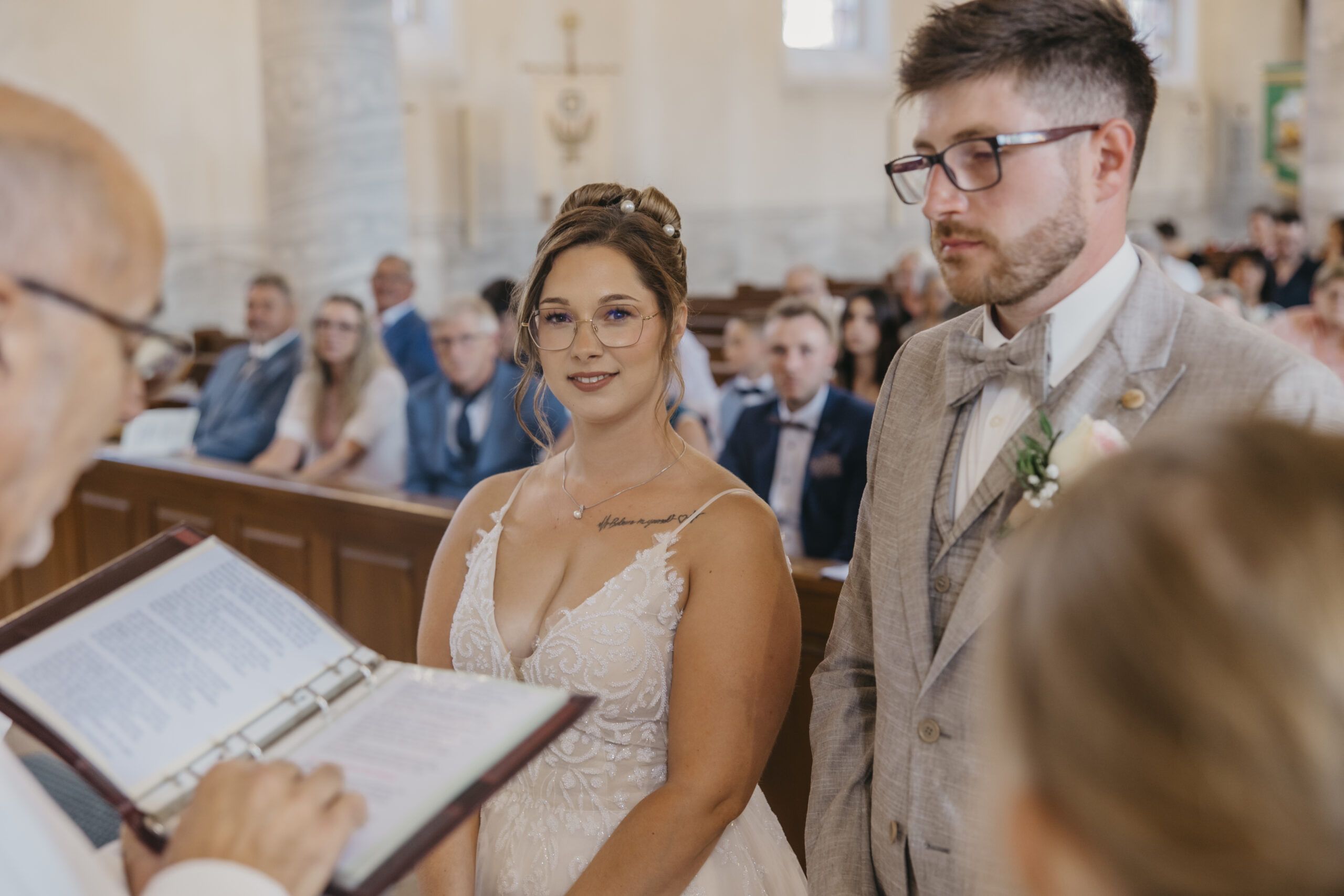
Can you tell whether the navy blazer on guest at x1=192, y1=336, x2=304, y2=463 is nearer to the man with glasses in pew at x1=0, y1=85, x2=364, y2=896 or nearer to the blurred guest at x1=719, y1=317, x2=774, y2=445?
the blurred guest at x1=719, y1=317, x2=774, y2=445

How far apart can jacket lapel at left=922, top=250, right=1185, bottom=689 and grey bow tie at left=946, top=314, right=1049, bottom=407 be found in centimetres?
3

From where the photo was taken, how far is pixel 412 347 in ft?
22.3

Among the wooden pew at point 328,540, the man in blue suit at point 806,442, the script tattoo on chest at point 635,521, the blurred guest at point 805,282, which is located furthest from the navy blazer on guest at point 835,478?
→ the blurred guest at point 805,282

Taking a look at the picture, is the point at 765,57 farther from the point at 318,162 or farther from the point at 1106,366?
the point at 1106,366

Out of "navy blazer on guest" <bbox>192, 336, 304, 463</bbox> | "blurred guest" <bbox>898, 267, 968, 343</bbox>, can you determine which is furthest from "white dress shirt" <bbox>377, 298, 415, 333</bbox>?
"blurred guest" <bbox>898, 267, 968, 343</bbox>

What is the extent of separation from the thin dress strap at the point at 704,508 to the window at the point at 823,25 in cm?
1422

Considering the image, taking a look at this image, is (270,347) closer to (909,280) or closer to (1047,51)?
(909,280)

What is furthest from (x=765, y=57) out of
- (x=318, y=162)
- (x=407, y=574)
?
(x=407, y=574)

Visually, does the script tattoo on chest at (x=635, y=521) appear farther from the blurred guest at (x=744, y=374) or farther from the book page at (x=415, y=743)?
the blurred guest at (x=744, y=374)

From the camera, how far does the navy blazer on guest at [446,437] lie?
4801 mm

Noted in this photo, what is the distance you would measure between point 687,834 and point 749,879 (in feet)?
0.77

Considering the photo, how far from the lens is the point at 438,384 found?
5.15m

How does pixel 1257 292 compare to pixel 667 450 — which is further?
pixel 1257 292

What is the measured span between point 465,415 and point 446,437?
0.12m
